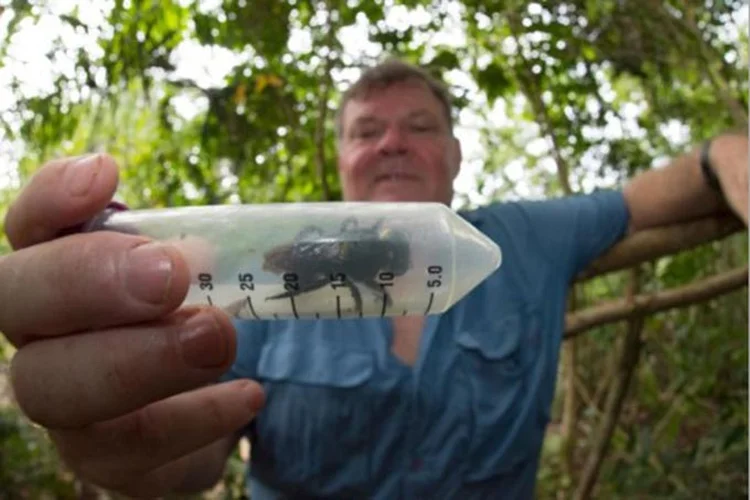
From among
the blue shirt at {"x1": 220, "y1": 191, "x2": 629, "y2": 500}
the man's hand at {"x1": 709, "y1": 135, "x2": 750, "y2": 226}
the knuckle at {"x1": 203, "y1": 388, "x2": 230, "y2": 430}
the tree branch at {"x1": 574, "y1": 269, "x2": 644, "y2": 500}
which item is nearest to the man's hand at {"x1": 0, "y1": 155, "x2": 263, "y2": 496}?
the knuckle at {"x1": 203, "y1": 388, "x2": 230, "y2": 430}

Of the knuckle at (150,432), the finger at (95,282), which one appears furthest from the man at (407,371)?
the finger at (95,282)

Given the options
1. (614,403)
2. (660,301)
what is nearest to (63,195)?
(660,301)

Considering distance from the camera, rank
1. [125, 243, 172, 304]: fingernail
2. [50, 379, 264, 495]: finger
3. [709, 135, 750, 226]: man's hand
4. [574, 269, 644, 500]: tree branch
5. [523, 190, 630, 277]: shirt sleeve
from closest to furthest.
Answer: [125, 243, 172, 304]: fingernail → [50, 379, 264, 495]: finger → [709, 135, 750, 226]: man's hand → [523, 190, 630, 277]: shirt sleeve → [574, 269, 644, 500]: tree branch

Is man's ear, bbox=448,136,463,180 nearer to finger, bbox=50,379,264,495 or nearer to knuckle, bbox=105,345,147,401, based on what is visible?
finger, bbox=50,379,264,495

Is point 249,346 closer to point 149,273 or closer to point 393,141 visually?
point 393,141

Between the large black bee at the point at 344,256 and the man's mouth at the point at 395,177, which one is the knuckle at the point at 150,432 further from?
the man's mouth at the point at 395,177
